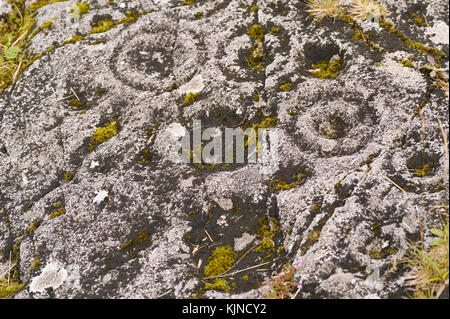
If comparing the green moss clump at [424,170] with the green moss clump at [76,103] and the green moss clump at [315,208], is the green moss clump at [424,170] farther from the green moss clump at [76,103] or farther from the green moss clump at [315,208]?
the green moss clump at [76,103]

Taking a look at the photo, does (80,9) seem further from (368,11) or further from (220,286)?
(220,286)

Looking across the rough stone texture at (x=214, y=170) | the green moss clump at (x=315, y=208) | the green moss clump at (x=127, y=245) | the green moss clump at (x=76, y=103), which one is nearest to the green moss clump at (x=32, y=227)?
the rough stone texture at (x=214, y=170)

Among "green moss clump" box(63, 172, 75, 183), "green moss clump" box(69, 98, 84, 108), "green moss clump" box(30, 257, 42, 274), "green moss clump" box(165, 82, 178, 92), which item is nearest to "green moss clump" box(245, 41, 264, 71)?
"green moss clump" box(165, 82, 178, 92)

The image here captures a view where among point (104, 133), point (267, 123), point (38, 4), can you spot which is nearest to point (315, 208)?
point (267, 123)

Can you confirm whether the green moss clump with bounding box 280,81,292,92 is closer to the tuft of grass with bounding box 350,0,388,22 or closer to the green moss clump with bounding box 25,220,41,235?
the tuft of grass with bounding box 350,0,388,22
